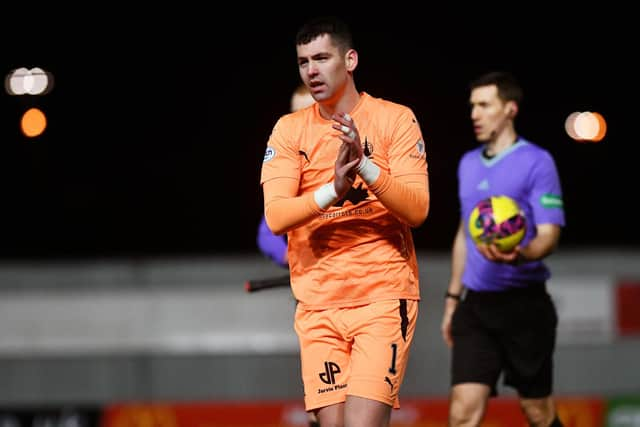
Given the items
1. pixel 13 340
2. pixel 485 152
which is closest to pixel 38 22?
pixel 13 340

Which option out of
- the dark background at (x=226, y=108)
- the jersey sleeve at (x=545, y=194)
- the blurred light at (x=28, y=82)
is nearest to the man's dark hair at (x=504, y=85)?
the jersey sleeve at (x=545, y=194)

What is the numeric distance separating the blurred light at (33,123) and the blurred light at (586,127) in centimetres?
613

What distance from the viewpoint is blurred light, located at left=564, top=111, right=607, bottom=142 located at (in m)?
14.1

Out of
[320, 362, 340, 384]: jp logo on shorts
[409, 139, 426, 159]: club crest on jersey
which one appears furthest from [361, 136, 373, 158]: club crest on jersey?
[320, 362, 340, 384]: jp logo on shorts

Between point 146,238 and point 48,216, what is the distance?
3.57 feet

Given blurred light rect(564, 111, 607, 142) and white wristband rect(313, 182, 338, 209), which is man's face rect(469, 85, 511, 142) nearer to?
white wristband rect(313, 182, 338, 209)

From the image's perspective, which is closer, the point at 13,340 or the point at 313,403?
the point at 313,403

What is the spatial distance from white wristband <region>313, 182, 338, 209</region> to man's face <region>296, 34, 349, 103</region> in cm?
46

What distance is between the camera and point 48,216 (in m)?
13.3

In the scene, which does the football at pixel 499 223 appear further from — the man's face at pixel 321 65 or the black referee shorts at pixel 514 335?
the man's face at pixel 321 65

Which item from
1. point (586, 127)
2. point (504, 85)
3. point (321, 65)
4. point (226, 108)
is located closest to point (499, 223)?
point (504, 85)

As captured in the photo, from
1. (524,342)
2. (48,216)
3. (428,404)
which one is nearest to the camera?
(524,342)

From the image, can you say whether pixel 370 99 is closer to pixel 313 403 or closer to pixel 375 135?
pixel 375 135

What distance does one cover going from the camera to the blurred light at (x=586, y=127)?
14102mm
